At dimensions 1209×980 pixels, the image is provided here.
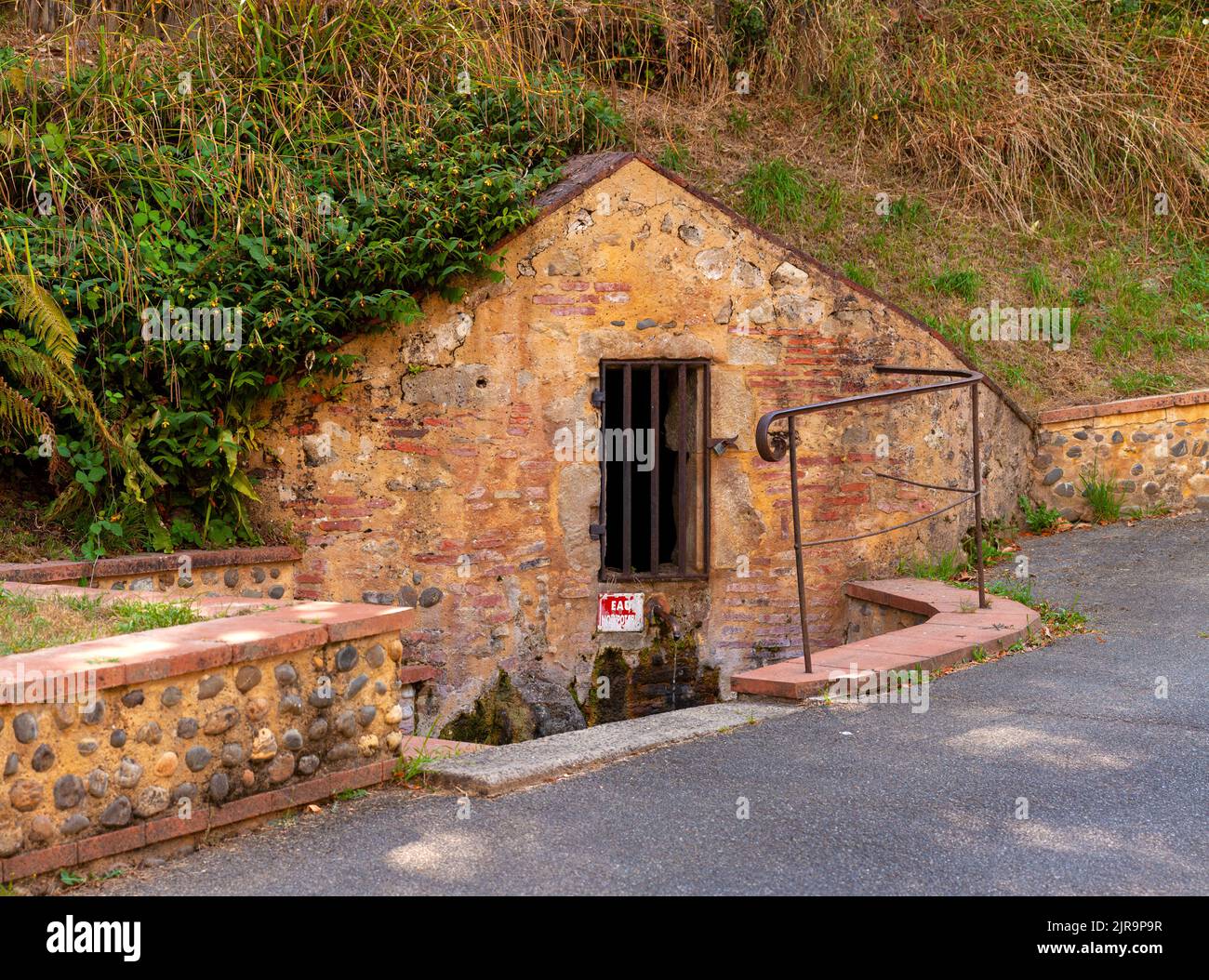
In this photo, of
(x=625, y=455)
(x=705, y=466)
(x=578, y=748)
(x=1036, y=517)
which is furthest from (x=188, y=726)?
(x=1036, y=517)

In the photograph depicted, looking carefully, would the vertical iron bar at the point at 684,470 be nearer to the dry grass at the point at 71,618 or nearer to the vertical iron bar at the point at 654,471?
the vertical iron bar at the point at 654,471

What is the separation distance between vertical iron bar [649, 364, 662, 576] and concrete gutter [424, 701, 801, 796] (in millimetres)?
2225

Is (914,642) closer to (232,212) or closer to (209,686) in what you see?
(209,686)

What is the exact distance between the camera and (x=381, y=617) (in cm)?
439

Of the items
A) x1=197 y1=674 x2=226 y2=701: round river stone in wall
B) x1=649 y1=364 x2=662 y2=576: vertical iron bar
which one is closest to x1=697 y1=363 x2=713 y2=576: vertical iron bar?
x1=649 y1=364 x2=662 y2=576: vertical iron bar

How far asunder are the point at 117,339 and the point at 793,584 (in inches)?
168

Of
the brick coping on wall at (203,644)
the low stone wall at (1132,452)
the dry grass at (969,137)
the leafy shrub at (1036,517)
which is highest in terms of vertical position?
the dry grass at (969,137)

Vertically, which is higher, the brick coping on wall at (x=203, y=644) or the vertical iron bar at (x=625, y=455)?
the vertical iron bar at (x=625, y=455)

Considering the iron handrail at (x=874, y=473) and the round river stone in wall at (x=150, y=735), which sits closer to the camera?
the round river stone in wall at (x=150, y=735)

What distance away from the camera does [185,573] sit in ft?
20.9

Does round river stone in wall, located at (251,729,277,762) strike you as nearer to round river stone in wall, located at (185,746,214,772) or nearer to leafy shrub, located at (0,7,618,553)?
round river stone in wall, located at (185,746,214,772)

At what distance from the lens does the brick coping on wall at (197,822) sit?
3.39 m

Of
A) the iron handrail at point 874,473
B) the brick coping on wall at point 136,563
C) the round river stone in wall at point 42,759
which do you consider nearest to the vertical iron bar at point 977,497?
the iron handrail at point 874,473

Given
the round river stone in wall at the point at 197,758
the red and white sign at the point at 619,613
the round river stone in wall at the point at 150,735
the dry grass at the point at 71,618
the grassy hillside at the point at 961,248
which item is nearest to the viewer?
the round river stone in wall at the point at 150,735
